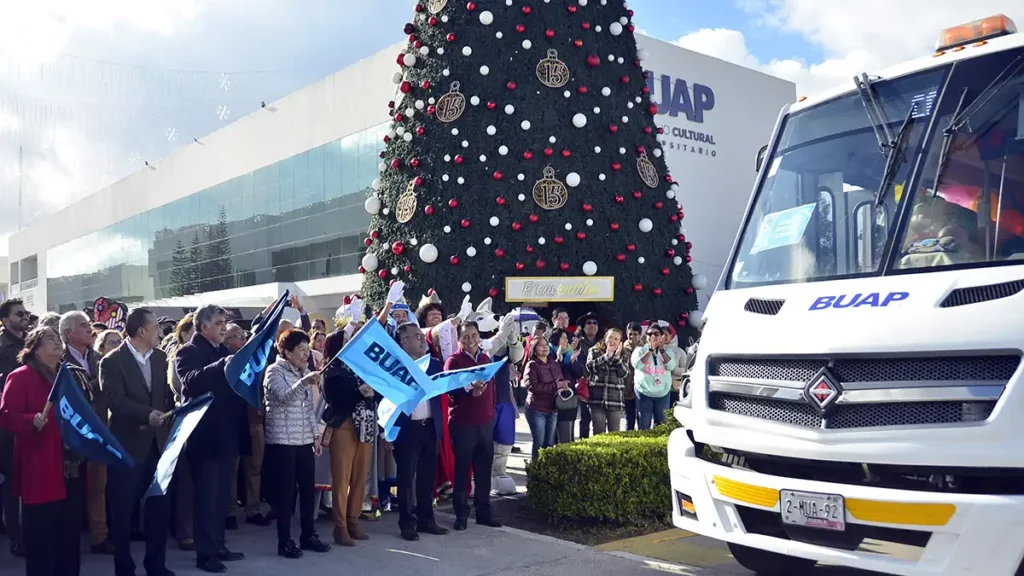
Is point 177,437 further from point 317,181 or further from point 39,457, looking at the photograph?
point 317,181

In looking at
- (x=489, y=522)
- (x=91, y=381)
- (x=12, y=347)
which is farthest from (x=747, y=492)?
(x=12, y=347)

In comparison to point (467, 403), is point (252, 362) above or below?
above

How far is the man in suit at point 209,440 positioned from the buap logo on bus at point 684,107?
76.1 ft

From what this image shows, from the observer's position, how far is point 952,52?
5328mm

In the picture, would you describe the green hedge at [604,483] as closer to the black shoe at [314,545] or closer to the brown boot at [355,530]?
the brown boot at [355,530]

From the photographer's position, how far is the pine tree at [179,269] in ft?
149

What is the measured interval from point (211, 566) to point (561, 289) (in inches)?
343

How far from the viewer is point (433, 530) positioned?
25.4 ft

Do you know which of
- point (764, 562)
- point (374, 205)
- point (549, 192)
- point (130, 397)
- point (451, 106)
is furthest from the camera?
point (374, 205)

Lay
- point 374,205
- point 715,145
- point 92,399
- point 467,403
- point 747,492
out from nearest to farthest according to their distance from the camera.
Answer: point 747,492
point 92,399
point 467,403
point 374,205
point 715,145

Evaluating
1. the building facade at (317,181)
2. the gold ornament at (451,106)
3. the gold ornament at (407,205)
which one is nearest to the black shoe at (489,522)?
the gold ornament at (407,205)

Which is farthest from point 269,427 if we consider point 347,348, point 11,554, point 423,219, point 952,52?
point 423,219

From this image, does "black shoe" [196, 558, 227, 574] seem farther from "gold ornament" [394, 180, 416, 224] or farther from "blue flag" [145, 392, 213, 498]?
"gold ornament" [394, 180, 416, 224]

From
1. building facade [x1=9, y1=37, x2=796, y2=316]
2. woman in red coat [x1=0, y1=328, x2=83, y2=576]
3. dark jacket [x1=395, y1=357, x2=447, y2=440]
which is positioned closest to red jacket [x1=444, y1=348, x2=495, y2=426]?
dark jacket [x1=395, y1=357, x2=447, y2=440]
